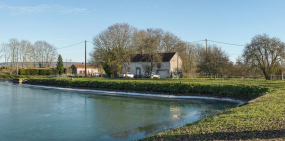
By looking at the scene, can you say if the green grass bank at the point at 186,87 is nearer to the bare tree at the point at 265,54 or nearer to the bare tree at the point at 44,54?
the bare tree at the point at 265,54

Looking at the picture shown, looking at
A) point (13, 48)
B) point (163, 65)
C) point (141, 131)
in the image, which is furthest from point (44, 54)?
point (141, 131)

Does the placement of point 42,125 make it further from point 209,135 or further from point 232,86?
point 232,86

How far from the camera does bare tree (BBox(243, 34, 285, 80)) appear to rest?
32375 mm

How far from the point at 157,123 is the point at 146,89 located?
12260 millimetres

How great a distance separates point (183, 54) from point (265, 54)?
17.8 metres

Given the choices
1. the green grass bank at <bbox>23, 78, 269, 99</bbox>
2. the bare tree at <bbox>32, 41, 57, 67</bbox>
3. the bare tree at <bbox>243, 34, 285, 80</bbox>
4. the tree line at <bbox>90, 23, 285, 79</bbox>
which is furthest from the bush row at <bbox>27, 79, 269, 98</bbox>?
the bare tree at <bbox>32, 41, 57, 67</bbox>

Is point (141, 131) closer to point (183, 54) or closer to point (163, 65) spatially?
point (163, 65)

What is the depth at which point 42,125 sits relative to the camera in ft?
31.3

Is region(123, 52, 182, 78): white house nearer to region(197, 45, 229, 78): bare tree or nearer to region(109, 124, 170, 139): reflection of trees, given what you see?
region(197, 45, 229, 78): bare tree

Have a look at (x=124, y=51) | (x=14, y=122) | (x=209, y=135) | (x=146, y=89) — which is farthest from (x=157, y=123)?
(x=124, y=51)

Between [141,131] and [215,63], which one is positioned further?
[215,63]

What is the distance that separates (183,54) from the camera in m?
48.5

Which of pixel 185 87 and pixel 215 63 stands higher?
pixel 215 63

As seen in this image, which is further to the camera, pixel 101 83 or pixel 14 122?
pixel 101 83
